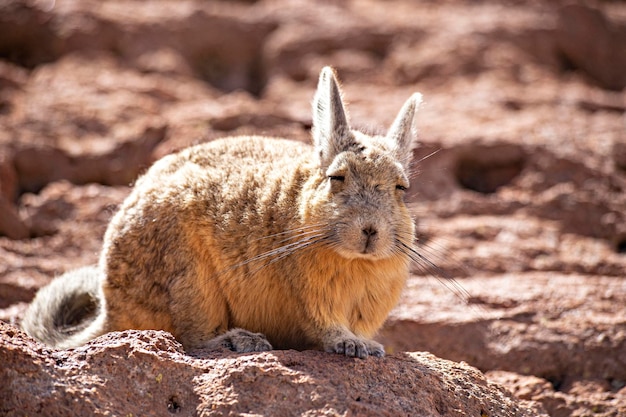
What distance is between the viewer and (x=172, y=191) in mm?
6133

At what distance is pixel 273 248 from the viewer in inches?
231

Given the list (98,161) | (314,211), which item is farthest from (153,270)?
(98,161)

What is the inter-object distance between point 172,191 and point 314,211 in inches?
48.2

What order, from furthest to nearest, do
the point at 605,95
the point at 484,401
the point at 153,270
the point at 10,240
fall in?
the point at 605,95, the point at 10,240, the point at 153,270, the point at 484,401

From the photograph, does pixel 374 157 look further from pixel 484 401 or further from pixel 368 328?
pixel 484 401

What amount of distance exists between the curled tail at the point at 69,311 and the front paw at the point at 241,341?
115cm

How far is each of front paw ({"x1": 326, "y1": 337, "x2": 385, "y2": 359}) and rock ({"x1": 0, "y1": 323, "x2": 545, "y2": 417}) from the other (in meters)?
0.06

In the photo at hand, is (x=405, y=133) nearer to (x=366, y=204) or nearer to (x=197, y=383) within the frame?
(x=366, y=204)

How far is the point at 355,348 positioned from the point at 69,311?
8.96 ft

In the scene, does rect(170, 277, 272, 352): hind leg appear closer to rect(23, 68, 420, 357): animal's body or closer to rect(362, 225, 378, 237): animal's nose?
rect(23, 68, 420, 357): animal's body

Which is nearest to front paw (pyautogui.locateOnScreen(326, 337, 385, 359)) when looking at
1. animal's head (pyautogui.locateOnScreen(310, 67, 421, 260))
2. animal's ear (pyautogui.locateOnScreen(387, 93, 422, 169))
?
animal's head (pyautogui.locateOnScreen(310, 67, 421, 260))

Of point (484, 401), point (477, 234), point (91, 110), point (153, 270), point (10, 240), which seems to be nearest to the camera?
point (484, 401)

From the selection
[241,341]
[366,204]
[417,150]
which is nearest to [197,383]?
[241,341]

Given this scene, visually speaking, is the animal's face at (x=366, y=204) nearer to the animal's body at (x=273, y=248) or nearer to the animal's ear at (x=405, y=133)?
the animal's body at (x=273, y=248)
